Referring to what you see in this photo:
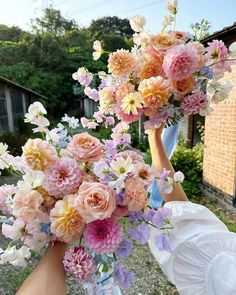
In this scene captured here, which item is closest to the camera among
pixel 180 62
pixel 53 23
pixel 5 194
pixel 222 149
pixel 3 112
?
pixel 5 194

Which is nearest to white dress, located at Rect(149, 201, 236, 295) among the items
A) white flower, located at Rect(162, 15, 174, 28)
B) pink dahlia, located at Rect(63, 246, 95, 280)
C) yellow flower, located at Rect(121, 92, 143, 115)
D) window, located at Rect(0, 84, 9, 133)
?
pink dahlia, located at Rect(63, 246, 95, 280)

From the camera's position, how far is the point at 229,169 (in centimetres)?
495

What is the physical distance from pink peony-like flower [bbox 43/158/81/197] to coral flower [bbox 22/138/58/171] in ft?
0.06

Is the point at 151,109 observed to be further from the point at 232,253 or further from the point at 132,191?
the point at 232,253

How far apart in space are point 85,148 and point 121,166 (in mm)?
115

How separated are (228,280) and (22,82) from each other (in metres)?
21.5

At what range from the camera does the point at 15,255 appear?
754 millimetres

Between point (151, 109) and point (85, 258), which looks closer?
point (85, 258)

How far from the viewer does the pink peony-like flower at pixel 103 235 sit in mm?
713

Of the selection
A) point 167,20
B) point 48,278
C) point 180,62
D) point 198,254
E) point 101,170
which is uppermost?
point 167,20

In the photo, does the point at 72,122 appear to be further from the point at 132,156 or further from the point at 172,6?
the point at 172,6

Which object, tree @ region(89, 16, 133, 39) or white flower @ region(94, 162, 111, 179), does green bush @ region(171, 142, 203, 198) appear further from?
tree @ region(89, 16, 133, 39)

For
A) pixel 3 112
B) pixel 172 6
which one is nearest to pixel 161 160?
pixel 172 6

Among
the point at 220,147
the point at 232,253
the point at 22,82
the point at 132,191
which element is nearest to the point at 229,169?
the point at 220,147
